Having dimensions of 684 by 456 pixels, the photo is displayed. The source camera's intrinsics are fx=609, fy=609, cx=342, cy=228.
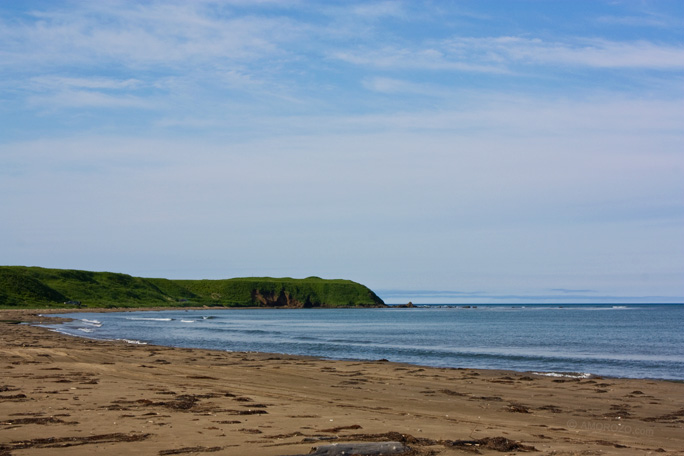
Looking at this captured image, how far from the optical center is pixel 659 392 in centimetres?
2092

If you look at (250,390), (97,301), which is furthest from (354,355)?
(97,301)

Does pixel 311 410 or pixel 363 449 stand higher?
pixel 363 449

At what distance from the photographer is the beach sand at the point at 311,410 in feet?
35.5

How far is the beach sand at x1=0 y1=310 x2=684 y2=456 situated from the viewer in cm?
1081

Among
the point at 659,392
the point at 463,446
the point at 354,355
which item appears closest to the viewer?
the point at 463,446

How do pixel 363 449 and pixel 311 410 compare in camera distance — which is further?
pixel 311 410

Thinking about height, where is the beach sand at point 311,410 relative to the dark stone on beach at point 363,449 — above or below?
below

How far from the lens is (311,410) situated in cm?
1477

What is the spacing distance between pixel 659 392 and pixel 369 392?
10107mm

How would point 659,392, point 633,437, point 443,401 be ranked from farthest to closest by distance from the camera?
point 659,392 → point 443,401 → point 633,437

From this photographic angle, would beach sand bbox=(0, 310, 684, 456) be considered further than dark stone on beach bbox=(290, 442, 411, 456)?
Yes

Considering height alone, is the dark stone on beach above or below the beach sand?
above

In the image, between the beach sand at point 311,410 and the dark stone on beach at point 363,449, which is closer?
the dark stone on beach at point 363,449

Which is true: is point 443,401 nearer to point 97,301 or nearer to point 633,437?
point 633,437
